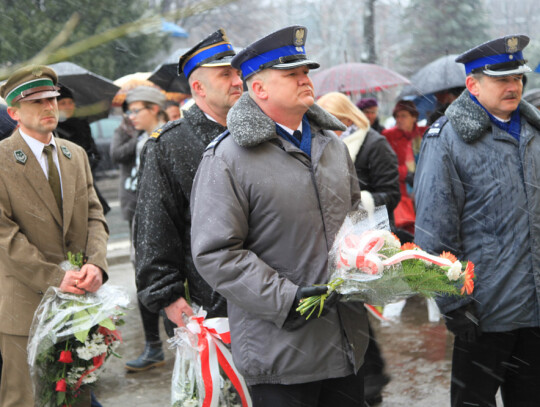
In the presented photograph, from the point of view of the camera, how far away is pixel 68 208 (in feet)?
13.5

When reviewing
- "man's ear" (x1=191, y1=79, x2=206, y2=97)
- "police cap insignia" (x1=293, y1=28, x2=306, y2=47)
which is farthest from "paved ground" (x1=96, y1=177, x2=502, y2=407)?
"police cap insignia" (x1=293, y1=28, x2=306, y2=47)

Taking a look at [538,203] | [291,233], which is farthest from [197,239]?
[538,203]

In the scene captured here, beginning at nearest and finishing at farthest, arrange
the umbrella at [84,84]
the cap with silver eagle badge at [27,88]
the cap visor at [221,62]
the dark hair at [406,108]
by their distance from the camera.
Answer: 1. the cap visor at [221,62]
2. the cap with silver eagle badge at [27,88]
3. the umbrella at [84,84]
4. the dark hair at [406,108]

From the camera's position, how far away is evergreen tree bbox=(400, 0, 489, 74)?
88.9ft

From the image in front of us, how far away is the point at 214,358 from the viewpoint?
349 cm

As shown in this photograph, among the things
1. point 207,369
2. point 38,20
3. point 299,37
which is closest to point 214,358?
point 207,369

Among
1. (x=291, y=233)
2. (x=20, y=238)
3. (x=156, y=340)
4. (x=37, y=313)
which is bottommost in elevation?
(x=156, y=340)

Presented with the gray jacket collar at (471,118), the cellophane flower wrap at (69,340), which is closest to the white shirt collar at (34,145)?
the cellophane flower wrap at (69,340)

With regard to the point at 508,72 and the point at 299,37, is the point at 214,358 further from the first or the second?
the point at 508,72

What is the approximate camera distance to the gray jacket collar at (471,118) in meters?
3.50

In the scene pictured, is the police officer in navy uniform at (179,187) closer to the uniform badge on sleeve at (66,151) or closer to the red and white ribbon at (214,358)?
the red and white ribbon at (214,358)

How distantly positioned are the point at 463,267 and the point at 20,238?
2.33 m

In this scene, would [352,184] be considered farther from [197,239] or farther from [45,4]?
[45,4]

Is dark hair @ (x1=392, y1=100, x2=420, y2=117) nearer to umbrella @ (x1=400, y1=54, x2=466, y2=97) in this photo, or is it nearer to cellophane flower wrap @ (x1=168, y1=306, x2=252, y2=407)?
umbrella @ (x1=400, y1=54, x2=466, y2=97)
